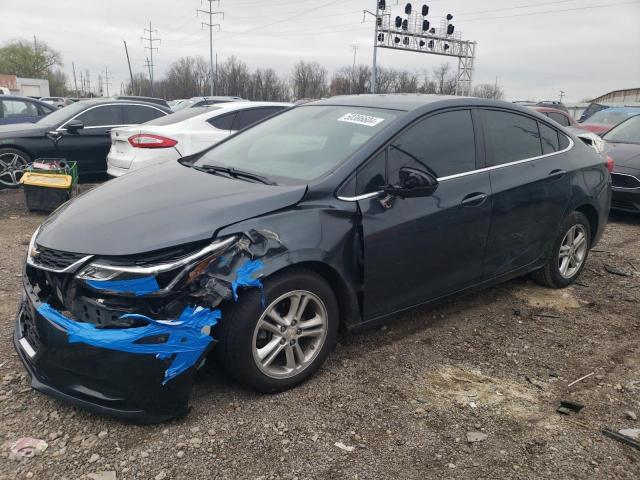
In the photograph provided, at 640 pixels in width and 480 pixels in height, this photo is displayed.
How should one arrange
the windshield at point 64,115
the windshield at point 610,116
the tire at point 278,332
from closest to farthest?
the tire at point 278,332 < the windshield at point 64,115 < the windshield at point 610,116

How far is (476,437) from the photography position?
2750 mm

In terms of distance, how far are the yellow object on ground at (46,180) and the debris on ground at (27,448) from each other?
17.0 ft

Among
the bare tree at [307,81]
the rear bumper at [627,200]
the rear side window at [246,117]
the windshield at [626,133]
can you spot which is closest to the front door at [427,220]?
the rear side window at [246,117]

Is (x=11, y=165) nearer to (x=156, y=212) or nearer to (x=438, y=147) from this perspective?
(x=156, y=212)

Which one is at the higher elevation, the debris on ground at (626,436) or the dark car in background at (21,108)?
the dark car in background at (21,108)

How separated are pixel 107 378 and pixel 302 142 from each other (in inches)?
78.2

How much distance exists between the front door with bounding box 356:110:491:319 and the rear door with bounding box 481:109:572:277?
6.7 inches

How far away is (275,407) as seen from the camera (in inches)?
114

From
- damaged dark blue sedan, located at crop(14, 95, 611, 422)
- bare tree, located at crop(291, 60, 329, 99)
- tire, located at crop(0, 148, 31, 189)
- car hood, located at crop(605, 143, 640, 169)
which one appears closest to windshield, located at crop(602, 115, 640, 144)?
car hood, located at crop(605, 143, 640, 169)

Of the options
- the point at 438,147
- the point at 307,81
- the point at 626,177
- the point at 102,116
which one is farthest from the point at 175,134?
the point at 307,81

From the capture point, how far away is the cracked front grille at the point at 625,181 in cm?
746

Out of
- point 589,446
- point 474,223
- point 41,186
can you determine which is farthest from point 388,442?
point 41,186

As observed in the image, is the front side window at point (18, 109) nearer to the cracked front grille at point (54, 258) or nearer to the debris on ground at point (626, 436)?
the cracked front grille at point (54, 258)

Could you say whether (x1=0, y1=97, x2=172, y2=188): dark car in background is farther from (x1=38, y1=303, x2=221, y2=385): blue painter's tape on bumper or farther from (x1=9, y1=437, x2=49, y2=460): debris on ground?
(x1=9, y1=437, x2=49, y2=460): debris on ground
